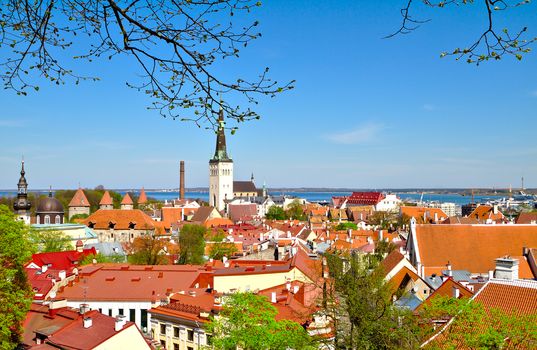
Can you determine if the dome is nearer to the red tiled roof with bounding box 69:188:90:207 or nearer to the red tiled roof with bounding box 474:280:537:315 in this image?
the red tiled roof with bounding box 69:188:90:207

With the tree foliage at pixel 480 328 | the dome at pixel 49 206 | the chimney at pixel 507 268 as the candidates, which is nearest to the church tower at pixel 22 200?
the dome at pixel 49 206

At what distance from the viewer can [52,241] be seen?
5384 centimetres

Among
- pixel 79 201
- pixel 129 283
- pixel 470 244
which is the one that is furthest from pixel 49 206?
pixel 470 244

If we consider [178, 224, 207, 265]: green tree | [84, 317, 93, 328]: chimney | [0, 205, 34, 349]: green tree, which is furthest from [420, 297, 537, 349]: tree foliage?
[178, 224, 207, 265]: green tree

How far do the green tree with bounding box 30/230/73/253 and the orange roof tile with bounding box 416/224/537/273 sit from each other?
32.0m

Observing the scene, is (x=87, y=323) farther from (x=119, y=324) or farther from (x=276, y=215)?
(x=276, y=215)

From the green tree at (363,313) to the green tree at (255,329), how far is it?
4.23 feet

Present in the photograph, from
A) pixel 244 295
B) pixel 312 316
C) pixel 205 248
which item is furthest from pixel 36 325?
pixel 205 248

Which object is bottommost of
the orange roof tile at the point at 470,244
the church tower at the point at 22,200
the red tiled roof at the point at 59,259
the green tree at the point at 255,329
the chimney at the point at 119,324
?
the red tiled roof at the point at 59,259

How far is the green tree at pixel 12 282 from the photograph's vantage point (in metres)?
20.0

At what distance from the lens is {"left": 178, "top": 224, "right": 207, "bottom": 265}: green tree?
158 ft

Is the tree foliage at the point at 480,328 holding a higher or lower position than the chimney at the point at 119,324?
higher

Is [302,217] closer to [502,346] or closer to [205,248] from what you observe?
[205,248]

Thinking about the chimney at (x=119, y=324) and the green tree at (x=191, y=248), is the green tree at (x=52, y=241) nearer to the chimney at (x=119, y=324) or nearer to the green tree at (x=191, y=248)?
the green tree at (x=191, y=248)
